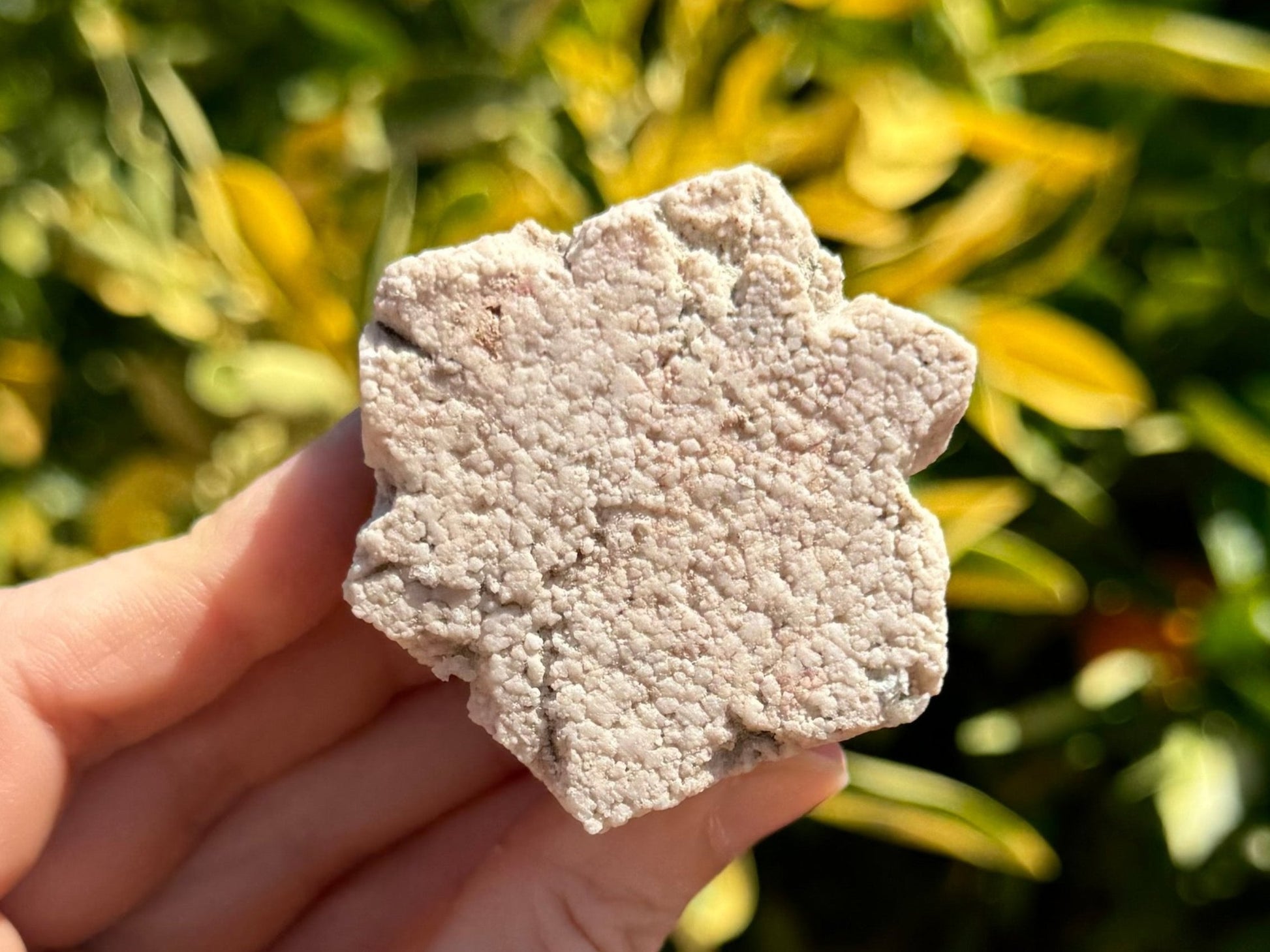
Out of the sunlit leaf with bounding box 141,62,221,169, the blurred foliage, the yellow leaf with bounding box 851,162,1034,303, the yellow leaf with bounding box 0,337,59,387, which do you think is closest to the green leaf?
the blurred foliage

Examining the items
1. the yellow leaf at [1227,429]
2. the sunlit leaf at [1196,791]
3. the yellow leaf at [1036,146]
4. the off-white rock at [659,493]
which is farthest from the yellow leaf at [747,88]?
the sunlit leaf at [1196,791]

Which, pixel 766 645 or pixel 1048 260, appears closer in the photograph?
pixel 766 645

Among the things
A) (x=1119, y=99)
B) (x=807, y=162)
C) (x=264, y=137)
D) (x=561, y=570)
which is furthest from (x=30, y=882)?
(x=1119, y=99)

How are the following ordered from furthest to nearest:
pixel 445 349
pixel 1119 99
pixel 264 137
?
pixel 264 137, pixel 1119 99, pixel 445 349

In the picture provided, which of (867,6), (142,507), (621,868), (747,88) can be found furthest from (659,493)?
(142,507)

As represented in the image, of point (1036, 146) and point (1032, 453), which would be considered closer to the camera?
point (1036, 146)

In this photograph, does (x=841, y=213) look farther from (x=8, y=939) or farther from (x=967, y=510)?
(x=8, y=939)

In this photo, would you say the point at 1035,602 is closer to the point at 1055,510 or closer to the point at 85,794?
the point at 1055,510
